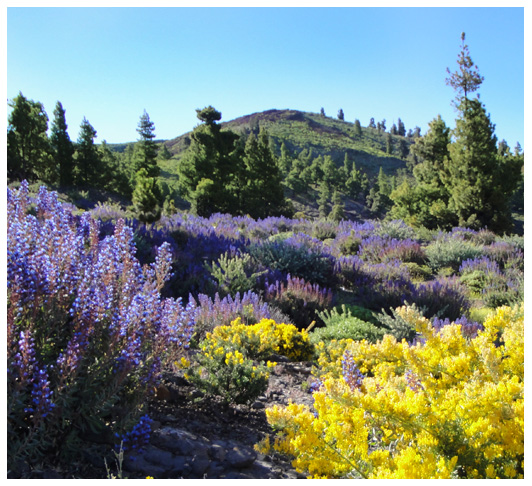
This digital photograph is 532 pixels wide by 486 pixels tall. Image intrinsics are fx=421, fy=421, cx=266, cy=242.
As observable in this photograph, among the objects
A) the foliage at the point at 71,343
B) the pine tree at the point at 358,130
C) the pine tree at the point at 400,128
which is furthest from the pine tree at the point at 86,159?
the pine tree at the point at 400,128

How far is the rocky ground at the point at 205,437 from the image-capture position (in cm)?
207

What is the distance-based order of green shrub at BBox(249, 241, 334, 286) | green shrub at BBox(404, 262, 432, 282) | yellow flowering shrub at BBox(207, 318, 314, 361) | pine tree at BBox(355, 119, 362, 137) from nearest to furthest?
yellow flowering shrub at BBox(207, 318, 314, 361) → green shrub at BBox(249, 241, 334, 286) → green shrub at BBox(404, 262, 432, 282) → pine tree at BBox(355, 119, 362, 137)

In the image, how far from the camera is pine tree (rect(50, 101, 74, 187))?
3051 cm

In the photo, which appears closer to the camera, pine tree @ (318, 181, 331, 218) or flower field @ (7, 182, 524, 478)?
flower field @ (7, 182, 524, 478)

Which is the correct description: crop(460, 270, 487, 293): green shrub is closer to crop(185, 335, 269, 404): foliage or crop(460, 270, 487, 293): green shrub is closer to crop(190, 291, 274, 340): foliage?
crop(190, 291, 274, 340): foliage

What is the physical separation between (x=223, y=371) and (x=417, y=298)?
163 inches

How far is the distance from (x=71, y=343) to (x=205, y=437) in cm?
99

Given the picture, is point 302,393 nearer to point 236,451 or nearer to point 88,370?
point 236,451

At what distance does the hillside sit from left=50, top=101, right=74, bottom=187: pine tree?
38.3 metres

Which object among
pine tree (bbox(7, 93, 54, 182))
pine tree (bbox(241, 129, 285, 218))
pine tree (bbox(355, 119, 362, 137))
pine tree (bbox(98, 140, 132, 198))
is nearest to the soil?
pine tree (bbox(7, 93, 54, 182))

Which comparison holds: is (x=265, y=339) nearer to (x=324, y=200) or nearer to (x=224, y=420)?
(x=224, y=420)
